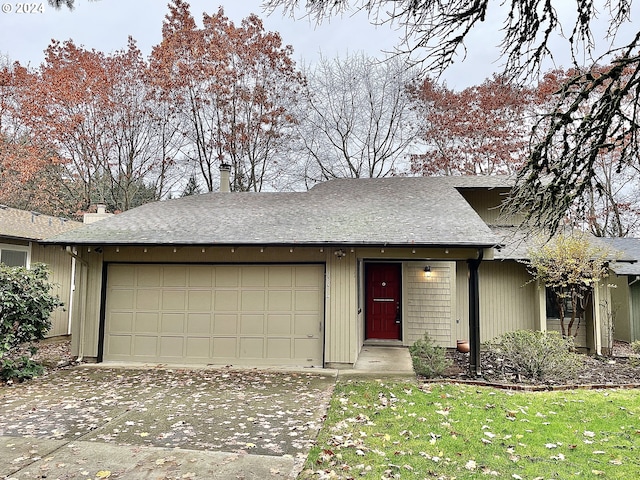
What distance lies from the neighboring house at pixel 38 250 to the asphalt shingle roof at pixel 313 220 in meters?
2.29

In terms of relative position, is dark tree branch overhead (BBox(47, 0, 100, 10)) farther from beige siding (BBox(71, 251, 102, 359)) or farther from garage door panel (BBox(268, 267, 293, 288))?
beige siding (BBox(71, 251, 102, 359))

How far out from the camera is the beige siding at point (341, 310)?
7.87 meters

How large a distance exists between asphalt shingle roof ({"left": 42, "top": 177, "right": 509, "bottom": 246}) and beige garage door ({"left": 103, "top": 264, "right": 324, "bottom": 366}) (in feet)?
2.40

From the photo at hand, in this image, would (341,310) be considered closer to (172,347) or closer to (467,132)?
(172,347)

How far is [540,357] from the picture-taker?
22.8ft

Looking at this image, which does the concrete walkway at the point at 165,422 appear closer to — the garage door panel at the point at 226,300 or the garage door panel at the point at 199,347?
the garage door panel at the point at 199,347

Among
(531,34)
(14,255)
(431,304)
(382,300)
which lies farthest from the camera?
(382,300)

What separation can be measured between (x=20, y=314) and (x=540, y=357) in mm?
8690

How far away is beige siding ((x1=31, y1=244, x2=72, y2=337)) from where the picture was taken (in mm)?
10602

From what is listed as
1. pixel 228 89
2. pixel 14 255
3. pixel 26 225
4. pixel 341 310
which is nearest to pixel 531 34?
pixel 341 310

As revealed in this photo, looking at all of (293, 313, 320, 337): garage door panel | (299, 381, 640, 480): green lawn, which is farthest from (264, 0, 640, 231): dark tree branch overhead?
(293, 313, 320, 337): garage door panel

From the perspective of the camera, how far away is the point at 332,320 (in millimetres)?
7949

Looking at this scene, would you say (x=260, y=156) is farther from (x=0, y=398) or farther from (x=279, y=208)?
(x=0, y=398)

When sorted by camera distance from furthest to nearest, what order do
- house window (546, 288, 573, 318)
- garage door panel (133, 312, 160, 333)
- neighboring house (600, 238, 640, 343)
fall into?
neighboring house (600, 238, 640, 343) → house window (546, 288, 573, 318) → garage door panel (133, 312, 160, 333)
